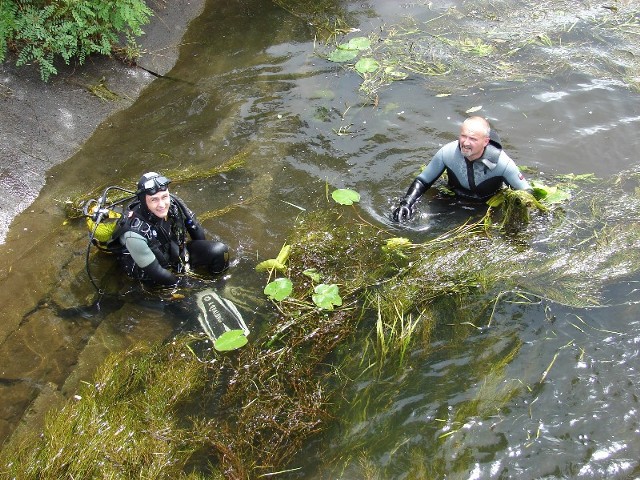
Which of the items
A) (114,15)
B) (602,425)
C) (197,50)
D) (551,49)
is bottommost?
(602,425)

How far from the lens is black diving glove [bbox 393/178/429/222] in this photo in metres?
6.07

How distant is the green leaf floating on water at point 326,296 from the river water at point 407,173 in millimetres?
682

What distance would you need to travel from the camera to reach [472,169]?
19.6 feet

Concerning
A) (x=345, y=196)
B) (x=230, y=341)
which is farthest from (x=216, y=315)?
(x=345, y=196)

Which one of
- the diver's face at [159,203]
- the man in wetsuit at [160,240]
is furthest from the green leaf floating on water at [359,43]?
the diver's face at [159,203]

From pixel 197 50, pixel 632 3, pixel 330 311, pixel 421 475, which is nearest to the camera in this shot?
pixel 421 475

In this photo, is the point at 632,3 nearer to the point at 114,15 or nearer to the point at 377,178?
the point at 377,178

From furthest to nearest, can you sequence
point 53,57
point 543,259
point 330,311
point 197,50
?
point 197,50
point 53,57
point 543,259
point 330,311

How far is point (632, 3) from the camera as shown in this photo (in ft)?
31.5

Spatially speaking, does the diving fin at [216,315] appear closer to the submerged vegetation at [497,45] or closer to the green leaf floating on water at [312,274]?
the green leaf floating on water at [312,274]

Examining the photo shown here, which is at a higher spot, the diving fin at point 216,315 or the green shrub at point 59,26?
the green shrub at point 59,26

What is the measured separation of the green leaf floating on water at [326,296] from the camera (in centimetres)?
513

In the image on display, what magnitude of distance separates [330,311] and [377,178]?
2210 mm

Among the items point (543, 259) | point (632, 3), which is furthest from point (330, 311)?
point (632, 3)
